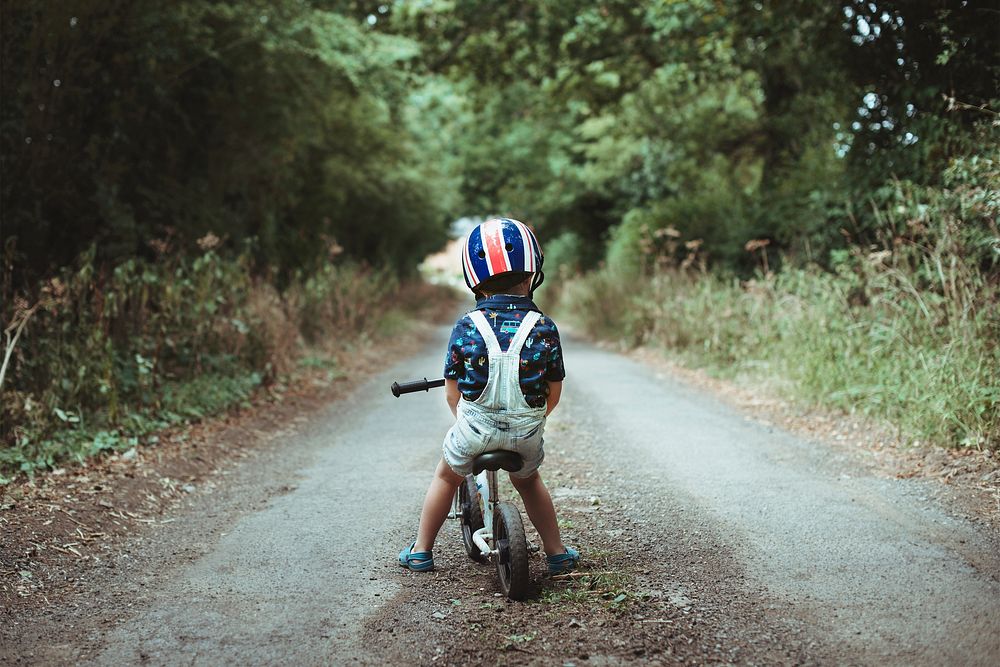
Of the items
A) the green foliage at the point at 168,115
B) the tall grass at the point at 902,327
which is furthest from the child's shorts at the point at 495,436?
the green foliage at the point at 168,115

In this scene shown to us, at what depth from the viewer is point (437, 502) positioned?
3988mm

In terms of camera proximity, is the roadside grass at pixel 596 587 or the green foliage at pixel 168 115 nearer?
the roadside grass at pixel 596 587

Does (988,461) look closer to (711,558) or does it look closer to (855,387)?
(855,387)

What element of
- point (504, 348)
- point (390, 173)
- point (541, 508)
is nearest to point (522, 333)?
point (504, 348)

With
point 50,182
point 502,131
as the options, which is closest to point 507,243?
point 50,182

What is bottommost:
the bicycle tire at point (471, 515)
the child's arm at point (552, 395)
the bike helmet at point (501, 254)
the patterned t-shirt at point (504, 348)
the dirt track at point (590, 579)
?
the dirt track at point (590, 579)

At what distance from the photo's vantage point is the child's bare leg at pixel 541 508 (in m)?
3.87

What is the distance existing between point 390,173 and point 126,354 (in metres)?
12.4

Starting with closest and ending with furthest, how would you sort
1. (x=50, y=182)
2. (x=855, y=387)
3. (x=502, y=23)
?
1. (x=855, y=387)
2. (x=50, y=182)
3. (x=502, y=23)

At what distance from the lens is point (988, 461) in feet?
18.4

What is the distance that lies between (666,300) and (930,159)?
18.0 ft

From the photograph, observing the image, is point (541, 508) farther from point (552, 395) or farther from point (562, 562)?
point (552, 395)

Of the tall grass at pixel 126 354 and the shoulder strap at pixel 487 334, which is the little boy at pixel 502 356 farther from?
the tall grass at pixel 126 354

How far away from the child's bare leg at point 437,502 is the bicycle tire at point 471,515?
20 centimetres
